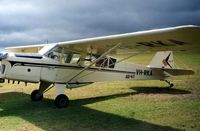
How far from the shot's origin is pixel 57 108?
1081 cm

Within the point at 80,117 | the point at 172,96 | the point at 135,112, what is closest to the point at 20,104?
the point at 80,117

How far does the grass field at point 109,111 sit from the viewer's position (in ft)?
27.2

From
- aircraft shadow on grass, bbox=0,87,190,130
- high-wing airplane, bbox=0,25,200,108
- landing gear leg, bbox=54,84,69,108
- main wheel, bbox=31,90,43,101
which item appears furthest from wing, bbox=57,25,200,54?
main wheel, bbox=31,90,43,101

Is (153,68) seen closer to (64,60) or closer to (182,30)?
(64,60)

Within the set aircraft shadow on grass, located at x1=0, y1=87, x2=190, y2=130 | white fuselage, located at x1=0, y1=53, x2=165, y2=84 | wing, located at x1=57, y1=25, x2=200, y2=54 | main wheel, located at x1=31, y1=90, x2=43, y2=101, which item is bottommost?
aircraft shadow on grass, located at x1=0, y1=87, x2=190, y2=130

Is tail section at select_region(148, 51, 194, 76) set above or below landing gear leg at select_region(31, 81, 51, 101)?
above

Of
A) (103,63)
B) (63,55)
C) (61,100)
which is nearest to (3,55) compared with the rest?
(63,55)

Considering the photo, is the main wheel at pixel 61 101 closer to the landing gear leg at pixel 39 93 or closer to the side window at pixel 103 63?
the landing gear leg at pixel 39 93

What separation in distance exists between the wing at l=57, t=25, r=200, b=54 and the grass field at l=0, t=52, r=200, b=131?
1930 millimetres

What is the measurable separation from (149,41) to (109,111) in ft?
8.33

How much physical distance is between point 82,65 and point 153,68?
3.91 m

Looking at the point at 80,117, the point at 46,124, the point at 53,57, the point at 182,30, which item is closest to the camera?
the point at 182,30

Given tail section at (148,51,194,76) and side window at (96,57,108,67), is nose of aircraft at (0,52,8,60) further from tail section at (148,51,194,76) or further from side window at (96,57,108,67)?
tail section at (148,51,194,76)

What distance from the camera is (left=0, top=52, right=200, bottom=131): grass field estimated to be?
326 inches
